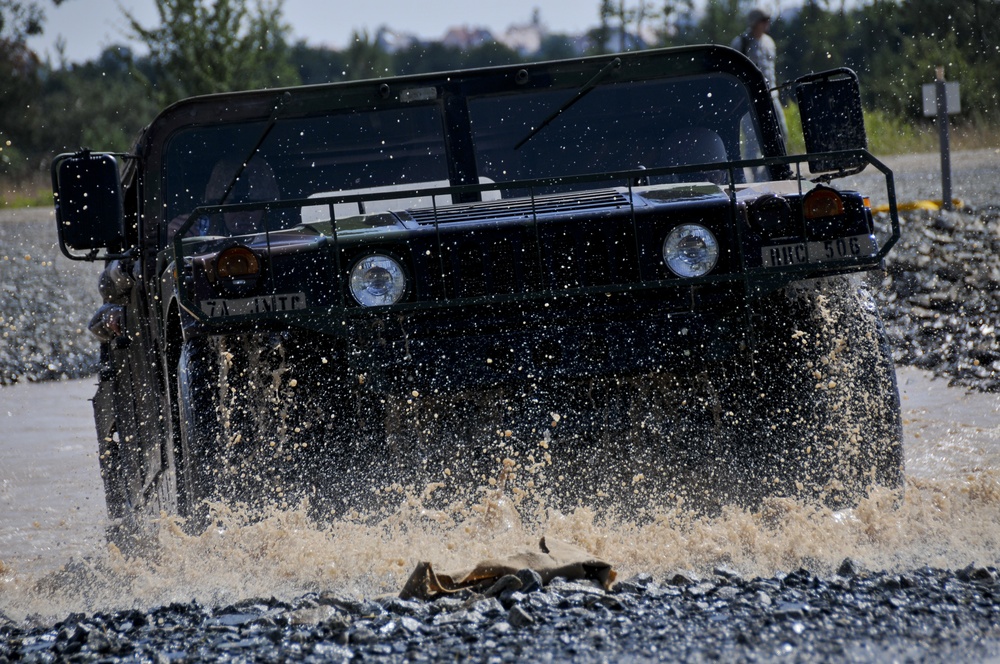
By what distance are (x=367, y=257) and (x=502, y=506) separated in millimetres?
942

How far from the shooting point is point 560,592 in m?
3.51

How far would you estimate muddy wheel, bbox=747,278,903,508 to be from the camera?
429cm

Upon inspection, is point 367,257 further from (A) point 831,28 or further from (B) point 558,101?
(A) point 831,28

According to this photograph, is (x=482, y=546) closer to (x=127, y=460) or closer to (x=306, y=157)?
(x=306, y=157)

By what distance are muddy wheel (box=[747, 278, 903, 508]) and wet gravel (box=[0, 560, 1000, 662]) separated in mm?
650

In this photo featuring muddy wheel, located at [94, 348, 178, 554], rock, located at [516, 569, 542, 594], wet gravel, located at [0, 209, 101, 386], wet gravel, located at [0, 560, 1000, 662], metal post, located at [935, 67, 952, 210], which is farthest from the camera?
metal post, located at [935, 67, 952, 210]

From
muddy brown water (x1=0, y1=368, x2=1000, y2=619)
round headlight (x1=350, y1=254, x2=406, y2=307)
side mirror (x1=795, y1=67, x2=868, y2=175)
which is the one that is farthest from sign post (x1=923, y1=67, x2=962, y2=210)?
round headlight (x1=350, y1=254, x2=406, y2=307)

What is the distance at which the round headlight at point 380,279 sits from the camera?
4.07m

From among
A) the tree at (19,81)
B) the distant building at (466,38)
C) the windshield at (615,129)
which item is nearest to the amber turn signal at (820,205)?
the windshield at (615,129)

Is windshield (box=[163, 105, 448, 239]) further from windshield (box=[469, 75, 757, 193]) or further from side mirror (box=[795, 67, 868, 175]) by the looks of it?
side mirror (box=[795, 67, 868, 175])

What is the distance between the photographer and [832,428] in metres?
4.30

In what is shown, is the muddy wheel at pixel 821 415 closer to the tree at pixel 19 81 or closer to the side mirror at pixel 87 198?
the side mirror at pixel 87 198

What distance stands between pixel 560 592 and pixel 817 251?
4.83ft

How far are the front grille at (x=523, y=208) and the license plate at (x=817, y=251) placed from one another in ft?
1.66
